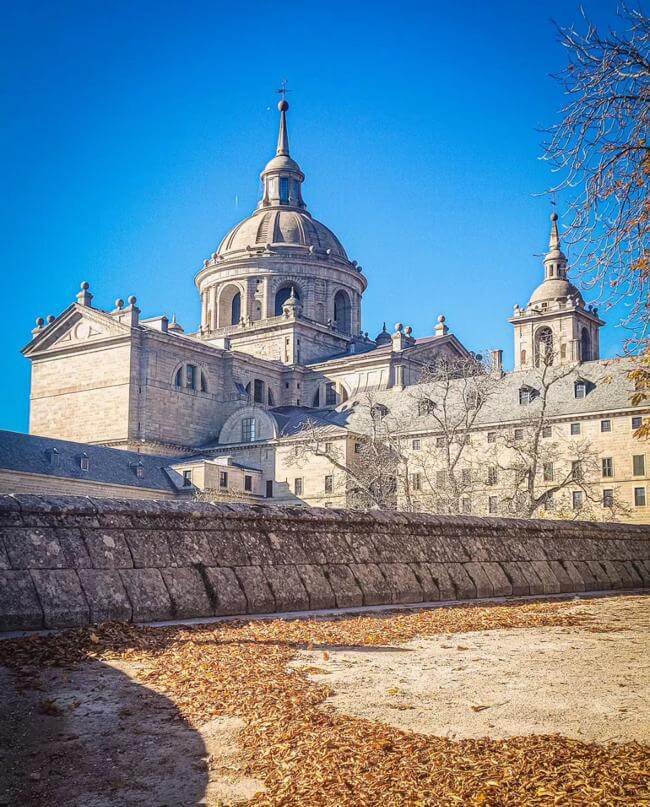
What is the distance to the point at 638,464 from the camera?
2144 inches

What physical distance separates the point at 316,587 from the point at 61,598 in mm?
2889

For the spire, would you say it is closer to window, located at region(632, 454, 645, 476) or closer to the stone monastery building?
the stone monastery building

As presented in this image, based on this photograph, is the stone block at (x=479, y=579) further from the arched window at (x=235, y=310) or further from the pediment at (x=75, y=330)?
the arched window at (x=235, y=310)

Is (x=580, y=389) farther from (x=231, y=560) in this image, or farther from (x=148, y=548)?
(x=148, y=548)

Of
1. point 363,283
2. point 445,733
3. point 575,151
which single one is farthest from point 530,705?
point 363,283

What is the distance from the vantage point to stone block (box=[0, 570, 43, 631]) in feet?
21.9

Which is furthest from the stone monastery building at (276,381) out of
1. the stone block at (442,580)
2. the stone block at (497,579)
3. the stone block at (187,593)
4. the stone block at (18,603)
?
the stone block at (18,603)

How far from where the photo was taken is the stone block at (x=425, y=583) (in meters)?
10.5

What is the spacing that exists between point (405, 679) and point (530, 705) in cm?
95

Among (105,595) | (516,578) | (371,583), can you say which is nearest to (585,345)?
(516,578)

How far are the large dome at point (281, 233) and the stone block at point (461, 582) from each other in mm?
73881

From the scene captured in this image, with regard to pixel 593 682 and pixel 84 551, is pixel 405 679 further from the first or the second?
pixel 84 551

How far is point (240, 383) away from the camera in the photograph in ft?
239

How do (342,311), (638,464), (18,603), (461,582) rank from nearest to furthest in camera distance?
1. (18,603)
2. (461,582)
3. (638,464)
4. (342,311)
